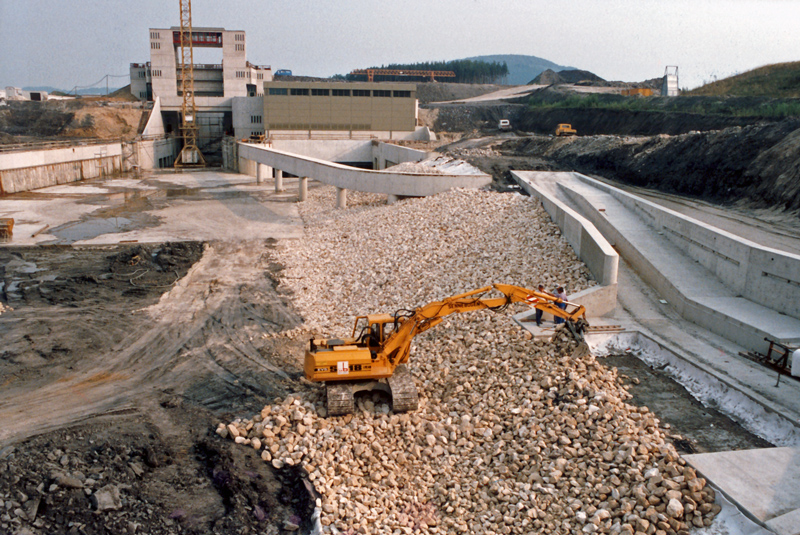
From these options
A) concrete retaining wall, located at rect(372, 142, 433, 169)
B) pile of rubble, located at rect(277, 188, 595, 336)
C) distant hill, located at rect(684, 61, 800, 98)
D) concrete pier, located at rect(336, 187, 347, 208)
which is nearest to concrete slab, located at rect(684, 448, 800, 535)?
pile of rubble, located at rect(277, 188, 595, 336)

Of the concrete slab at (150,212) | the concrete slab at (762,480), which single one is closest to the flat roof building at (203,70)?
the concrete slab at (150,212)

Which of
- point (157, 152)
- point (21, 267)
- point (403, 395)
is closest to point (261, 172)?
point (157, 152)

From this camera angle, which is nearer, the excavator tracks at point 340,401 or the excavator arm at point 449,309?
the excavator tracks at point 340,401

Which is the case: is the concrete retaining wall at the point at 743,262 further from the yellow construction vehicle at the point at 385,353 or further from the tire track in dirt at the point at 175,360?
the tire track in dirt at the point at 175,360

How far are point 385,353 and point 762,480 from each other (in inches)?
249

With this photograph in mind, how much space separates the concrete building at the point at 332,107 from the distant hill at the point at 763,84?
2682 cm

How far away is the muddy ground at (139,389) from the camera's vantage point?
8.88 metres

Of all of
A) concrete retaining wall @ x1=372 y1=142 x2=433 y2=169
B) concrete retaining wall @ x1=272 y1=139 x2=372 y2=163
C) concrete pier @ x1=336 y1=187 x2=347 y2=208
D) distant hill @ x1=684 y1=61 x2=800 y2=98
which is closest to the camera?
concrete pier @ x1=336 y1=187 x2=347 y2=208

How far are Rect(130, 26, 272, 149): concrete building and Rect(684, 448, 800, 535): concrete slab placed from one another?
56.3 m

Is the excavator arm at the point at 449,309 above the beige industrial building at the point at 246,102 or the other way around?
the other way around

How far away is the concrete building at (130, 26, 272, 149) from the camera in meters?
60.8

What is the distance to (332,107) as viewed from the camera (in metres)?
56.6

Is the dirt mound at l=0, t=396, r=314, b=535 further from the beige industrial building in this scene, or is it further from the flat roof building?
the flat roof building

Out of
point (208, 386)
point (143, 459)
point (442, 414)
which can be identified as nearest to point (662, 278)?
point (442, 414)
